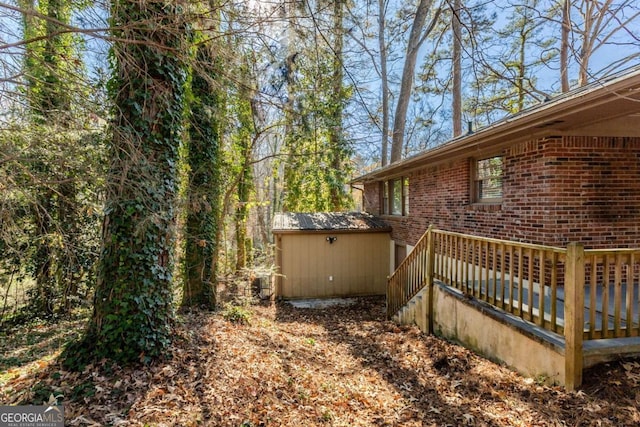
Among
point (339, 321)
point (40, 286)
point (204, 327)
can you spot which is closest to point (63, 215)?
point (40, 286)

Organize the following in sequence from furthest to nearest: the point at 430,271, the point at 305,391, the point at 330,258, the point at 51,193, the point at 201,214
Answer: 1. the point at 330,258
2. the point at 201,214
3. the point at 51,193
4. the point at 430,271
5. the point at 305,391

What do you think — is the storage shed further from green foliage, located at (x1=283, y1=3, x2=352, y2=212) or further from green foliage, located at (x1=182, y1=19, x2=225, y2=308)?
green foliage, located at (x1=182, y1=19, x2=225, y2=308)

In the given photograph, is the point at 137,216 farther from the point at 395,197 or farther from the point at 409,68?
the point at 409,68

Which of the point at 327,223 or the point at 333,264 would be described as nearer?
the point at 333,264

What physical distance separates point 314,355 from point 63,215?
6.14 meters

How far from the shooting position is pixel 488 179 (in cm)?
680

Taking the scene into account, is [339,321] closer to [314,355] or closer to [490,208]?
[314,355]

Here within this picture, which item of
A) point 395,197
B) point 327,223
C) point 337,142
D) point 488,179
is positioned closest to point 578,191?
point 488,179

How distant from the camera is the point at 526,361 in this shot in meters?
3.70

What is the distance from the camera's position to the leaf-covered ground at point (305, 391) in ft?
9.41

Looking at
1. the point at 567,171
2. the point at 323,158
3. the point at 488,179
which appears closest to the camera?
the point at 567,171

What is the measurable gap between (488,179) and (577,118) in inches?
91.3

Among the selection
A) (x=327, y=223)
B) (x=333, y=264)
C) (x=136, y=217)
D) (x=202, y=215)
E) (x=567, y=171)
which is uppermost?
(x=567, y=171)

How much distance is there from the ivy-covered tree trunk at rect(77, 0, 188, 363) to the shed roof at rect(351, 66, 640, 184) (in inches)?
180
